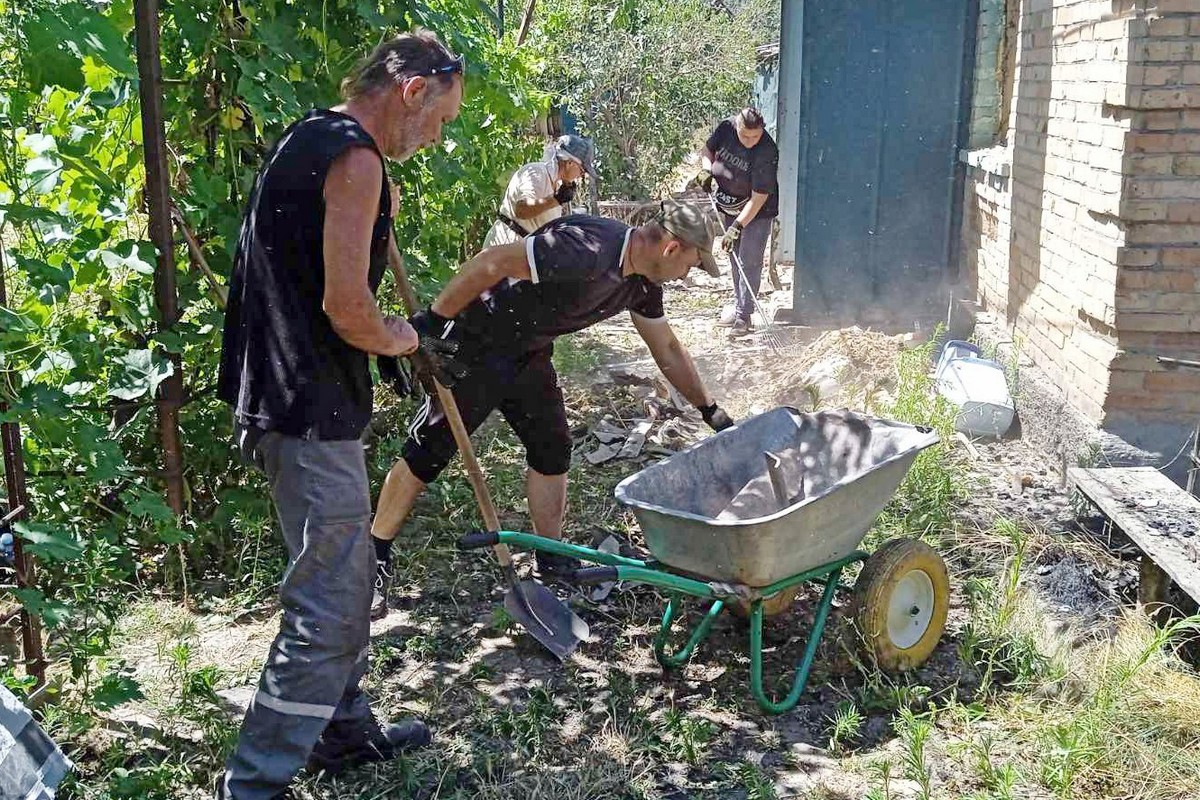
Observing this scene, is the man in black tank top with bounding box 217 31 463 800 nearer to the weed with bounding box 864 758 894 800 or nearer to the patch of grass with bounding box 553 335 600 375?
the weed with bounding box 864 758 894 800

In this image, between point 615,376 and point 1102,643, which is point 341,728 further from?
point 615,376

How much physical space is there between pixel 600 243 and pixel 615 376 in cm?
363

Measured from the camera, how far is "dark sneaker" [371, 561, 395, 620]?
452 cm

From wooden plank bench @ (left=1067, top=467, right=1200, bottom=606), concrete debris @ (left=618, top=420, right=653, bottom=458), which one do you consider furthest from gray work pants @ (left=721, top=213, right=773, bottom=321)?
wooden plank bench @ (left=1067, top=467, right=1200, bottom=606)

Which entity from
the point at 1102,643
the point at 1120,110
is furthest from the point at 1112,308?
the point at 1102,643

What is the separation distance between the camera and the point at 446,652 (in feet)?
14.0

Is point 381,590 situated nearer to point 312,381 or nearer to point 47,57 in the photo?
point 312,381

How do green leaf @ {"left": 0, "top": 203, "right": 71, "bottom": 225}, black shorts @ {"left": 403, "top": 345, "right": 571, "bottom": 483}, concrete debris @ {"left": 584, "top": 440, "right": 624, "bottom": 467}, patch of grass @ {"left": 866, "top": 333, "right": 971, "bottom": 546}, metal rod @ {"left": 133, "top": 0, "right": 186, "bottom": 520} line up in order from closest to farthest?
green leaf @ {"left": 0, "top": 203, "right": 71, "bottom": 225} → metal rod @ {"left": 133, "top": 0, "right": 186, "bottom": 520} → black shorts @ {"left": 403, "top": 345, "right": 571, "bottom": 483} → patch of grass @ {"left": 866, "top": 333, "right": 971, "bottom": 546} → concrete debris @ {"left": 584, "top": 440, "right": 624, "bottom": 467}

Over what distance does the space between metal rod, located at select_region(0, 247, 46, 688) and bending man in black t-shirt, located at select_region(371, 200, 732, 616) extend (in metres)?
1.38

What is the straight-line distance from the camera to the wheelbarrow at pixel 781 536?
362 cm

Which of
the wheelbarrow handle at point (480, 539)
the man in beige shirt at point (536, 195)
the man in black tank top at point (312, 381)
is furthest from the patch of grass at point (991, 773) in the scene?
A: the man in beige shirt at point (536, 195)

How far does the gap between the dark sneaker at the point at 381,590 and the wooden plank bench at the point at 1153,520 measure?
294 centimetres

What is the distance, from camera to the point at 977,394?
21.6 feet

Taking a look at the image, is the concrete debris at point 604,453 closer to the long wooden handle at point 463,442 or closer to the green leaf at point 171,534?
the long wooden handle at point 463,442
